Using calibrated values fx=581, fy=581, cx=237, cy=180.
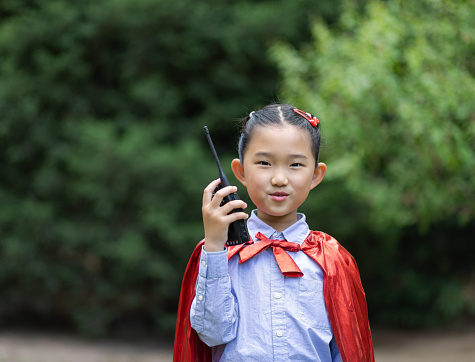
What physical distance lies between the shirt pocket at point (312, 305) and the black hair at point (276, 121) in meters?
0.46

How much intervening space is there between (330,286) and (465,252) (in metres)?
8.85

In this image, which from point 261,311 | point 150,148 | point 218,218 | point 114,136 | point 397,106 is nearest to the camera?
point 218,218

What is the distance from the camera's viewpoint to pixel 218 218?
183 cm

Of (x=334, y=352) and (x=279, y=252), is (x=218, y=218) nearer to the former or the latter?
(x=279, y=252)

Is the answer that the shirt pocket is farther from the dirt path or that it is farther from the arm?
the dirt path

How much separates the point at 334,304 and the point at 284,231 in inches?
12.0

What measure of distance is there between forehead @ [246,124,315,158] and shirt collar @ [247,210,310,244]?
26cm

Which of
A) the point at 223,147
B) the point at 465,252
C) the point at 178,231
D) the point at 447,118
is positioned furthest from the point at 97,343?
the point at 465,252

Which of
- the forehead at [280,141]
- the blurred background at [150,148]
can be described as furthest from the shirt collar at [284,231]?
the blurred background at [150,148]

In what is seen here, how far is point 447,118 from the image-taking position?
Result: 4891mm

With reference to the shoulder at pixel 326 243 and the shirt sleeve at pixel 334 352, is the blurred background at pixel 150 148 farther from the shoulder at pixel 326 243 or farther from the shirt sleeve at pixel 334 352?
the shirt sleeve at pixel 334 352

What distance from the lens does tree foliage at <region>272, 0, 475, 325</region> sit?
4773mm

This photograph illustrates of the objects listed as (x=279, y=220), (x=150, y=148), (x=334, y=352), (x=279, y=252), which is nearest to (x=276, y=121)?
(x=279, y=220)

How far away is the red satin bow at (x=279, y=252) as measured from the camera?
6.41ft
